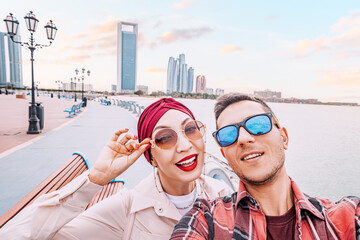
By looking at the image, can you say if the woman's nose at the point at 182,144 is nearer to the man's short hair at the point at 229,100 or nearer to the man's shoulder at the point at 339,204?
the man's short hair at the point at 229,100

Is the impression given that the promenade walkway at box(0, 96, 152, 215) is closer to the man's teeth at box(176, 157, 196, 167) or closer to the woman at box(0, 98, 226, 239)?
the woman at box(0, 98, 226, 239)

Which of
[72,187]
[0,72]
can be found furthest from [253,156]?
[0,72]

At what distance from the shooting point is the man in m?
1.25

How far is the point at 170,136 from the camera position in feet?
4.98

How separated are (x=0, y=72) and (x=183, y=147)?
580ft

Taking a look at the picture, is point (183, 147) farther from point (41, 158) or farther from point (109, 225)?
point (41, 158)

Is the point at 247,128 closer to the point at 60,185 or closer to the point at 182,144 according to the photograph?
→ the point at 182,144

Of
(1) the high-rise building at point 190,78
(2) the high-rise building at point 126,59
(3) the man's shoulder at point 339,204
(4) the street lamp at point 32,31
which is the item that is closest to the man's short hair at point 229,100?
(3) the man's shoulder at point 339,204

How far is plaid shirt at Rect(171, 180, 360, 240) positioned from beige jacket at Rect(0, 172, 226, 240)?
0.19m

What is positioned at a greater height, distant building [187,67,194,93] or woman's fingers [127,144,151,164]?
distant building [187,67,194,93]

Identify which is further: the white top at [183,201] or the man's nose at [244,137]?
the white top at [183,201]

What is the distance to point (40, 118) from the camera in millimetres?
9016

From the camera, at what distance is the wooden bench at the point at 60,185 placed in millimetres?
1881

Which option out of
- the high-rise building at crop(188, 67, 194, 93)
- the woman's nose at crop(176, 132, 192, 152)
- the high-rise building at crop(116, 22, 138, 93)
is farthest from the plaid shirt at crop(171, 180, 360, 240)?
the high-rise building at crop(116, 22, 138, 93)
